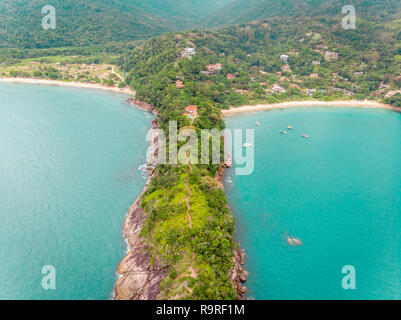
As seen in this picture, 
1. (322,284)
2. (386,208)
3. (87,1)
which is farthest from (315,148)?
(87,1)

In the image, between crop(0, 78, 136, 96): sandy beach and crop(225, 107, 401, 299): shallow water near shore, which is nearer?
crop(225, 107, 401, 299): shallow water near shore

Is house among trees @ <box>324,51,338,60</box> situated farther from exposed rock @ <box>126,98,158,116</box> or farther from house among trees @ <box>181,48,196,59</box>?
exposed rock @ <box>126,98,158,116</box>

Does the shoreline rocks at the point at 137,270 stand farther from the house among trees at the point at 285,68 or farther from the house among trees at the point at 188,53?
the house among trees at the point at 285,68

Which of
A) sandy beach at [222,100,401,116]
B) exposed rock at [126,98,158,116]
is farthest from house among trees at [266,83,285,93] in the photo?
exposed rock at [126,98,158,116]

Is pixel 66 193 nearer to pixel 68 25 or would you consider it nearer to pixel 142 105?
pixel 142 105

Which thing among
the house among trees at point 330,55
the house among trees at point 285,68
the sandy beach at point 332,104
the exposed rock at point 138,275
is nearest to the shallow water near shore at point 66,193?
the exposed rock at point 138,275
